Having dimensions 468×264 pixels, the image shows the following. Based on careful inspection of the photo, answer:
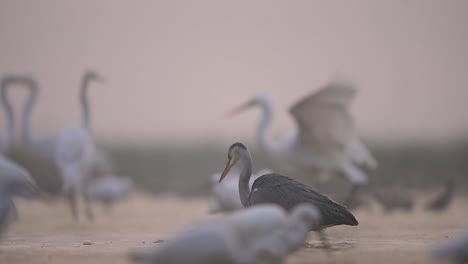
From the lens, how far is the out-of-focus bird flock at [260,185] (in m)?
5.32

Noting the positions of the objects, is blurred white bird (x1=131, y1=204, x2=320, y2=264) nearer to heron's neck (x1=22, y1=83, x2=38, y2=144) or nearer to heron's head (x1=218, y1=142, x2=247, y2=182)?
heron's head (x1=218, y1=142, x2=247, y2=182)

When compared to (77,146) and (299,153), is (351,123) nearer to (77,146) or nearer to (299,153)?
(299,153)

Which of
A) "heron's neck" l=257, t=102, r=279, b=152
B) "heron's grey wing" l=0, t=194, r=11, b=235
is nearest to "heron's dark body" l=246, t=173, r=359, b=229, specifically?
"heron's grey wing" l=0, t=194, r=11, b=235

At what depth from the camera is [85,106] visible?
15.2 metres

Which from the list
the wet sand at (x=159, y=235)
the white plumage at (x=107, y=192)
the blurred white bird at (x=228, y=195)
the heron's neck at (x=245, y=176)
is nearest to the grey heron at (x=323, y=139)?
the wet sand at (x=159, y=235)

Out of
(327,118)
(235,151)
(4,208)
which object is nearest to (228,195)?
(327,118)

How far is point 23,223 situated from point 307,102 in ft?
16.0

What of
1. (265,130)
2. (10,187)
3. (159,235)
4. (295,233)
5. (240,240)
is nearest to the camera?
(240,240)

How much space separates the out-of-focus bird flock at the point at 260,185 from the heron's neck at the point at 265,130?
0.7 inches

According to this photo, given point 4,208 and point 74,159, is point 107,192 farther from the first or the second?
point 4,208

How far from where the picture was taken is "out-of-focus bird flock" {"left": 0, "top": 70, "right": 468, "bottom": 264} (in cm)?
532

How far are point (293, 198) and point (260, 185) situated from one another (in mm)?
462

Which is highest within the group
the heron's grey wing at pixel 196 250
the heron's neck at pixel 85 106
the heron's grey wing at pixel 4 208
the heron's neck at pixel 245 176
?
the heron's neck at pixel 85 106

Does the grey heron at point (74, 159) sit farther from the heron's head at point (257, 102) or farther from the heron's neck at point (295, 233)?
the heron's neck at point (295, 233)
